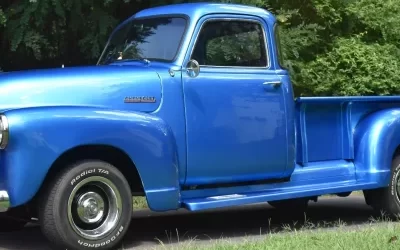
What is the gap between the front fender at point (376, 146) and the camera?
7.61 m

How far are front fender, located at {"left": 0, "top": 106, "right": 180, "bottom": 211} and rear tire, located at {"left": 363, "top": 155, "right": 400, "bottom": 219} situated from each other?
2563mm

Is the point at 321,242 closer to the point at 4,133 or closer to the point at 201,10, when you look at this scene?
the point at 201,10

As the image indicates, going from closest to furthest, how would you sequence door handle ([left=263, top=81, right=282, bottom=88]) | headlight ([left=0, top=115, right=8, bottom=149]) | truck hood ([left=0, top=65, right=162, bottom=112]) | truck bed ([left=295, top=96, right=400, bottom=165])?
headlight ([left=0, top=115, right=8, bottom=149]), truck hood ([left=0, top=65, right=162, bottom=112]), door handle ([left=263, top=81, right=282, bottom=88]), truck bed ([left=295, top=96, right=400, bottom=165])

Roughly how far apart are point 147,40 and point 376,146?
97.2 inches

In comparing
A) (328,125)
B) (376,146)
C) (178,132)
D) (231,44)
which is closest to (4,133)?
(178,132)

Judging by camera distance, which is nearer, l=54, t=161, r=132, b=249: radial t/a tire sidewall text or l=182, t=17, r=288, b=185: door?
l=54, t=161, r=132, b=249: radial t/a tire sidewall text

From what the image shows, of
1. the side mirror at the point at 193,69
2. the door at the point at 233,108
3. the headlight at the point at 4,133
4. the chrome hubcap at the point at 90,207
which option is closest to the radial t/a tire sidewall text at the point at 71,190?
the chrome hubcap at the point at 90,207

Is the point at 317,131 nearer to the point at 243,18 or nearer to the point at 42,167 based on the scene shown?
the point at 243,18

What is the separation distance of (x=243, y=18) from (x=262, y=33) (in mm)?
243

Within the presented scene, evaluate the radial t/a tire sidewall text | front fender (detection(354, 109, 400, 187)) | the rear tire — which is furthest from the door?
the rear tire

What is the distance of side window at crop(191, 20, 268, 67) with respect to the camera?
6754 mm

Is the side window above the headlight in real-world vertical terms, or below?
above

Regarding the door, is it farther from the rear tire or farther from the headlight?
the headlight

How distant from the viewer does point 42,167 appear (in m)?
5.60
